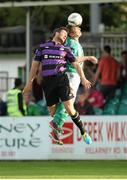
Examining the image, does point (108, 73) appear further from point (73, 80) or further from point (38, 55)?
point (38, 55)

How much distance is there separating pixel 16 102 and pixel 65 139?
239 centimetres

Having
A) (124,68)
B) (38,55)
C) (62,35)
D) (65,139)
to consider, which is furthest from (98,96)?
(62,35)

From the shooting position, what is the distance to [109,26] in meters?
43.1

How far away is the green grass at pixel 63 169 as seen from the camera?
1662 cm

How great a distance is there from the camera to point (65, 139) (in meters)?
21.1

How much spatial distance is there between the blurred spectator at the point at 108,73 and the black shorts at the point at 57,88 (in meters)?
9.14

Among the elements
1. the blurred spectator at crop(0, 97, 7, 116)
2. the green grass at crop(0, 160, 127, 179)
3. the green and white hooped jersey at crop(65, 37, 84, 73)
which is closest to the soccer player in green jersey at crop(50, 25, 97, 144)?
the green and white hooped jersey at crop(65, 37, 84, 73)

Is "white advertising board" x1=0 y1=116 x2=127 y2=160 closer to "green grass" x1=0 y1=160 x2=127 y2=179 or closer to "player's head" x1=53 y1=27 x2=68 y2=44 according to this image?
"green grass" x1=0 y1=160 x2=127 y2=179

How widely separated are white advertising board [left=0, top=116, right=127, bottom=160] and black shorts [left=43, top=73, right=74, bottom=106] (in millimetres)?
5330

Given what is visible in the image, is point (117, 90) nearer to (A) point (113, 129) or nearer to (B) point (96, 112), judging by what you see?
(B) point (96, 112)

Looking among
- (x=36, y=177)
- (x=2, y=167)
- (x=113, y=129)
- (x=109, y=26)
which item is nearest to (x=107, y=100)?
(x=113, y=129)

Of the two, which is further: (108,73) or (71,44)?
(108,73)

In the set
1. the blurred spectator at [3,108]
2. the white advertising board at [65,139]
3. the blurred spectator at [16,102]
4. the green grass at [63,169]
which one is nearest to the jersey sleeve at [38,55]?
the green grass at [63,169]

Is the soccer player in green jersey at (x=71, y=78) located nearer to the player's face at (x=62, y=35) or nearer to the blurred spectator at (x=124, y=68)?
the player's face at (x=62, y=35)
